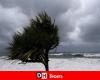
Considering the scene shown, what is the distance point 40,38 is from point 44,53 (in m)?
0.61

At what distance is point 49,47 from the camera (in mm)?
11023

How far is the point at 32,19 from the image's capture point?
11.3 m

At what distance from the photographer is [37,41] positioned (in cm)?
1084

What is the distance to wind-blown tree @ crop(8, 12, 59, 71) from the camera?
35.8 ft

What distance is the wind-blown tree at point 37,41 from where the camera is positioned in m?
10.9
